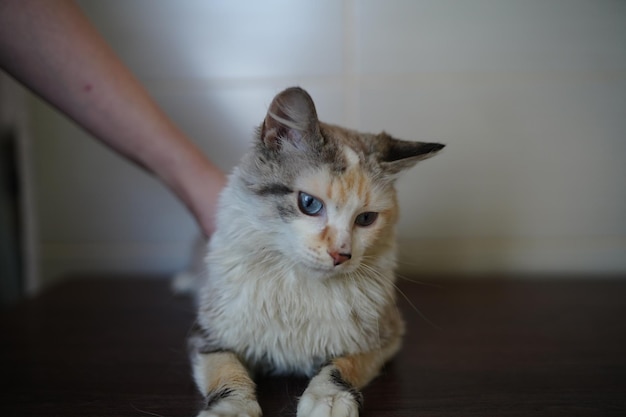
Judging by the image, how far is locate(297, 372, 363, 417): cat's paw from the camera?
740mm

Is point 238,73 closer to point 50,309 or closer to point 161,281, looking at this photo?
point 161,281

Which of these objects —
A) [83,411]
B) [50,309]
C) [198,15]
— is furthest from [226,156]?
→ [83,411]

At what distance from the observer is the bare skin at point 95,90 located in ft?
3.34

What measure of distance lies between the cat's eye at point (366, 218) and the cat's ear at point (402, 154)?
9cm

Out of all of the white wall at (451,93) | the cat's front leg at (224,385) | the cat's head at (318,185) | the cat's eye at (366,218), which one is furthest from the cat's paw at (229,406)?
the white wall at (451,93)

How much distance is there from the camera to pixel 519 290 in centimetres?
156

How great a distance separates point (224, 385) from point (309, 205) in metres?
0.34

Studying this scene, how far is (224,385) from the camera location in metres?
0.81

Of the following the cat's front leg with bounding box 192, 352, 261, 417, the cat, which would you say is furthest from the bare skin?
the cat's front leg with bounding box 192, 352, 261, 417

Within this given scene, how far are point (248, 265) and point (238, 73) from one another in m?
0.91

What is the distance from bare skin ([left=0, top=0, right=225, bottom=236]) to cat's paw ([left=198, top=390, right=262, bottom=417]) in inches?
19.2

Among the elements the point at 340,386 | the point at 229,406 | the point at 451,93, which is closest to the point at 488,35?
the point at 451,93

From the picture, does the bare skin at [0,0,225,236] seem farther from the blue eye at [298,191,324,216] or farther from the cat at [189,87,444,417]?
the blue eye at [298,191,324,216]

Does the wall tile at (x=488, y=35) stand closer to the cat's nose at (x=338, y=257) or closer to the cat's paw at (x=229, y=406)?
the cat's nose at (x=338, y=257)
